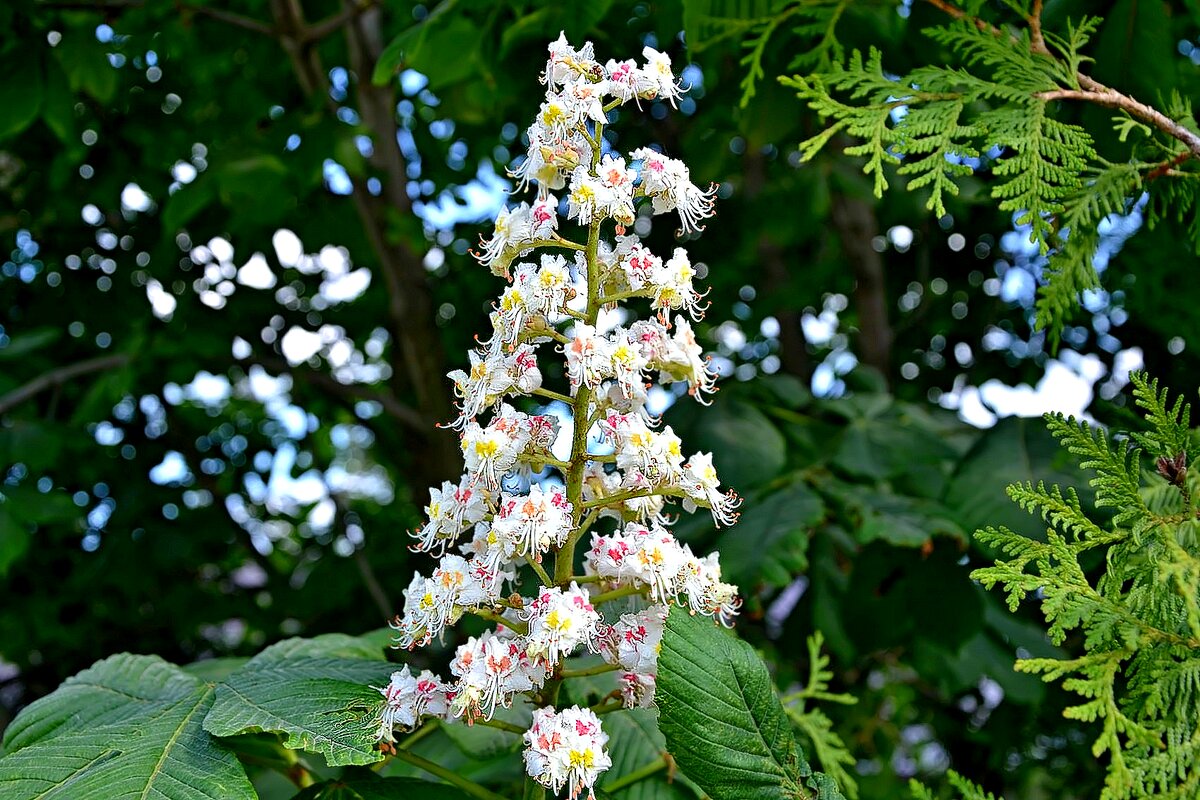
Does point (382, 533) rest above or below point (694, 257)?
below

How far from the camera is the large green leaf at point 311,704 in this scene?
1038 millimetres

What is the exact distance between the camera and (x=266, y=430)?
4551 millimetres

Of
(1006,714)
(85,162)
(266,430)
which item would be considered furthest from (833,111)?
(266,430)

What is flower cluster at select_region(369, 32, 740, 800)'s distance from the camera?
3.57ft

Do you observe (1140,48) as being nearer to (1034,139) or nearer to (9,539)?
(1034,139)

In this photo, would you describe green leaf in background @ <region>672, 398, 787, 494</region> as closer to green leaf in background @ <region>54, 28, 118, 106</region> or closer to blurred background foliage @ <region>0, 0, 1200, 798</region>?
blurred background foliage @ <region>0, 0, 1200, 798</region>

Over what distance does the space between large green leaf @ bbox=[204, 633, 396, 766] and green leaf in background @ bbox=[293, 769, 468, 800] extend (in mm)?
94

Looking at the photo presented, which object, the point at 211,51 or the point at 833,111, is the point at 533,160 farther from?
the point at 211,51

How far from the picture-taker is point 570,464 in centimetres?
116

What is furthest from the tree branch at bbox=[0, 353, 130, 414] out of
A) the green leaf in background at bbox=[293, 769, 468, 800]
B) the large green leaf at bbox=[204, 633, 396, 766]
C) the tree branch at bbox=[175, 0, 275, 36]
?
the green leaf in background at bbox=[293, 769, 468, 800]

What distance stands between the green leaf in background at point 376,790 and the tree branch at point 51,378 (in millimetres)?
2177

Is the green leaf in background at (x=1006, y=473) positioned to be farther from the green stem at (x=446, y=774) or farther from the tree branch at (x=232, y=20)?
the tree branch at (x=232, y=20)

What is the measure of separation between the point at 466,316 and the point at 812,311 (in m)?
1.41

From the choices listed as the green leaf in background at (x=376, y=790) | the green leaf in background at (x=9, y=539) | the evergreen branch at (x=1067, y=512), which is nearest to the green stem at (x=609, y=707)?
the green leaf in background at (x=376, y=790)
